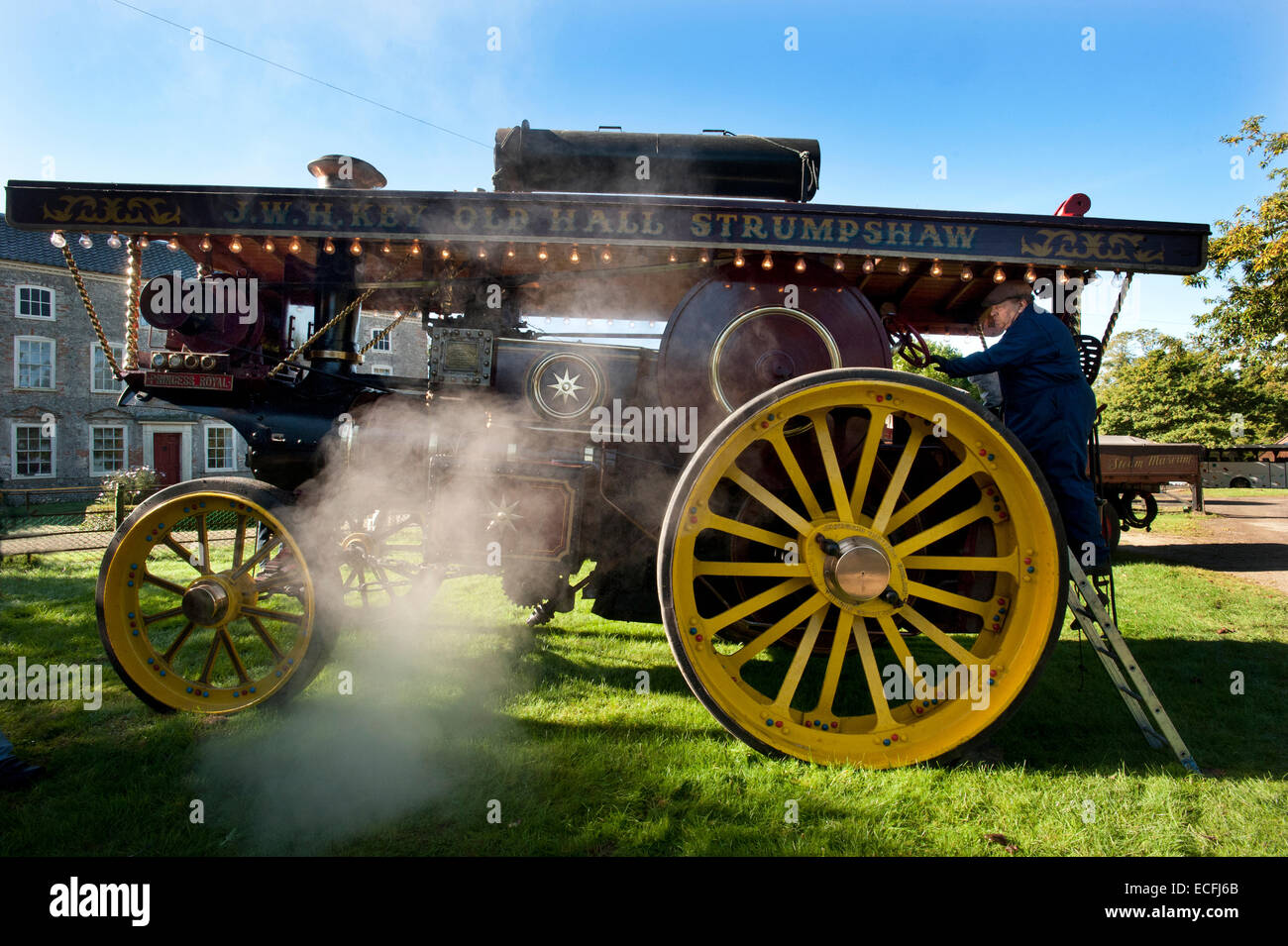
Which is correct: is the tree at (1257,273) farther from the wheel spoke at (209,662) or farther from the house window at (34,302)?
the house window at (34,302)

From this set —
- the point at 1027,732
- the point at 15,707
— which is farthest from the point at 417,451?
the point at 1027,732

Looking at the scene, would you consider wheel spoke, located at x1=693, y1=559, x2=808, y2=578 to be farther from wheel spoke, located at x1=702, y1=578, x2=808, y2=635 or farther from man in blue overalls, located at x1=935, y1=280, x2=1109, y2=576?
man in blue overalls, located at x1=935, y1=280, x2=1109, y2=576

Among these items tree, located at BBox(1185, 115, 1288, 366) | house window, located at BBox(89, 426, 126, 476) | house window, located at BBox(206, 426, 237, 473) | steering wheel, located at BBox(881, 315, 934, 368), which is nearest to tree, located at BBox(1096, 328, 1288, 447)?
tree, located at BBox(1185, 115, 1288, 366)

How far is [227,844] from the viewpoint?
2.33 m

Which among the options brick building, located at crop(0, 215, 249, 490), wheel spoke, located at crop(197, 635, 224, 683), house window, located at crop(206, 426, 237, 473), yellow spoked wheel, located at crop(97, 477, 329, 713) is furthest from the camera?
house window, located at crop(206, 426, 237, 473)

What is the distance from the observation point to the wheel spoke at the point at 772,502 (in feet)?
9.34

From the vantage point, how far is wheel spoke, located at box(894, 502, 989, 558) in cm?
287

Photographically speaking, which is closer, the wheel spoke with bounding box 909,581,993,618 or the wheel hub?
the wheel hub

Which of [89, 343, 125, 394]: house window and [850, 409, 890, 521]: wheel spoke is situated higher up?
[89, 343, 125, 394]: house window

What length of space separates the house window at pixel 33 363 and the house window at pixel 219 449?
4983mm

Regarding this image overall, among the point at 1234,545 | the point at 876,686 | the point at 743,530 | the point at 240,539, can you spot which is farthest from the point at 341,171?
the point at 1234,545

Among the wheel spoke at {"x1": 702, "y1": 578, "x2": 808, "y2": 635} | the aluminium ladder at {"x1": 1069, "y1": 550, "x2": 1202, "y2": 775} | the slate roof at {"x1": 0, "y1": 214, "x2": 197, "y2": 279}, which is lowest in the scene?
the aluminium ladder at {"x1": 1069, "y1": 550, "x2": 1202, "y2": 775}

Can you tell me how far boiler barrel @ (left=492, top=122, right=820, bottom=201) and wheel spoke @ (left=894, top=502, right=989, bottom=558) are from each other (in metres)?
2.23

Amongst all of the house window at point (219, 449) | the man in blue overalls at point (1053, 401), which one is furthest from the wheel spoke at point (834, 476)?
the house window at point (219, 449)
